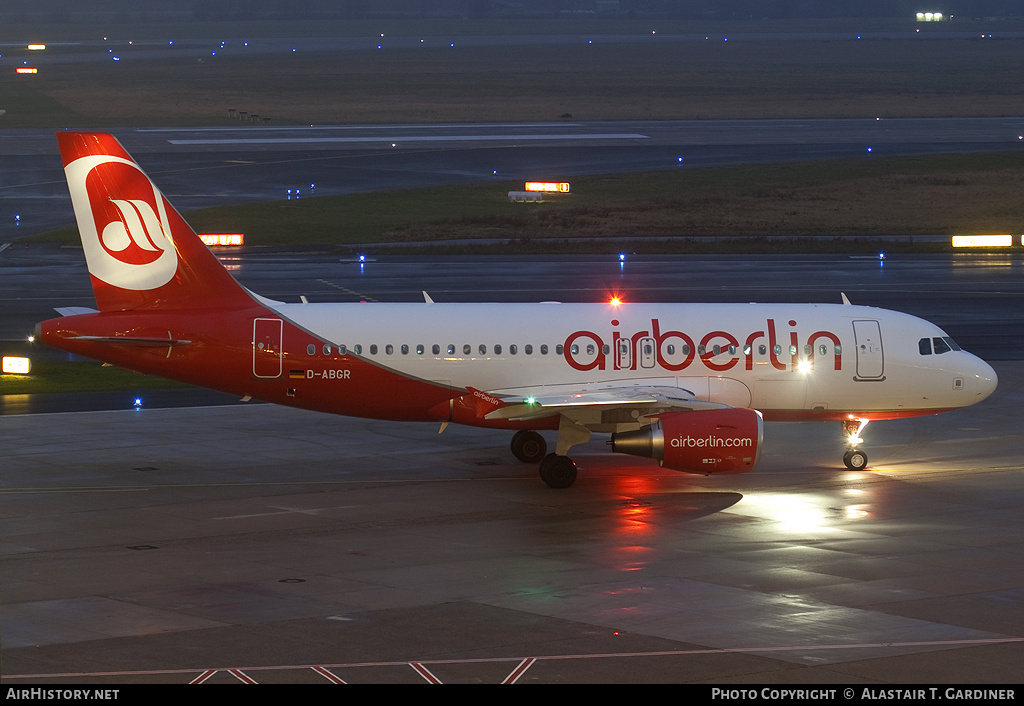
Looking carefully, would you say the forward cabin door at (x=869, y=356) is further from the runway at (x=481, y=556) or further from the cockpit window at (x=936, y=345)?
the runway at (x=481, y=556)

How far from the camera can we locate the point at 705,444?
32.4m

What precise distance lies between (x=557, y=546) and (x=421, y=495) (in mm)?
5698

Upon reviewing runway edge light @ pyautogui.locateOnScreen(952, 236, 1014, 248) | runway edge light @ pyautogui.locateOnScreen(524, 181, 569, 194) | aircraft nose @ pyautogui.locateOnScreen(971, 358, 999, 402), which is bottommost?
aircraft nose @ pyautogui.locateOnScreen(971, 358, 999, 402)

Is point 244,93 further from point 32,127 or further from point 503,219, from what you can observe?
point 503,219

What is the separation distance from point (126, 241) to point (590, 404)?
40.9 ft

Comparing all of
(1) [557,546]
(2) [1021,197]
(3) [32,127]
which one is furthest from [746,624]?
(3) [32,127]

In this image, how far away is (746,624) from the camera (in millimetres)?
23297

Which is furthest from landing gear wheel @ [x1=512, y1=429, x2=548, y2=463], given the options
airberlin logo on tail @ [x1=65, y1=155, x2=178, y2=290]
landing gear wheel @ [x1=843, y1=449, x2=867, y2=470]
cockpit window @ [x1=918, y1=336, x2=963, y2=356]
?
cockpit window @ [x1=918, y1=336, x2=963, y2=356]

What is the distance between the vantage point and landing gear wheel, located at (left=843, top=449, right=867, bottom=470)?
3681 centimetres

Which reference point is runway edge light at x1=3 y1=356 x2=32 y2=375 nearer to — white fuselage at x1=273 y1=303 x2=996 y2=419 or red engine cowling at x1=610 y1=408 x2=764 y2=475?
white fuselage at x1=273 y1=303 x2=996 y2=419

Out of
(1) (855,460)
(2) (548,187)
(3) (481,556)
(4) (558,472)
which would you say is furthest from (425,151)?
(3) (481,556)

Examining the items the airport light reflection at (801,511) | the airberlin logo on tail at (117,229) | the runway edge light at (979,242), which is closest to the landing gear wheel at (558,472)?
the airport light reflection at (801,511)

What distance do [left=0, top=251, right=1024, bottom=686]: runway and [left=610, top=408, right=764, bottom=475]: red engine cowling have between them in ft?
3.53

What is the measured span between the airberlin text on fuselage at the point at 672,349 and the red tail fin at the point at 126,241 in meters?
9.09
